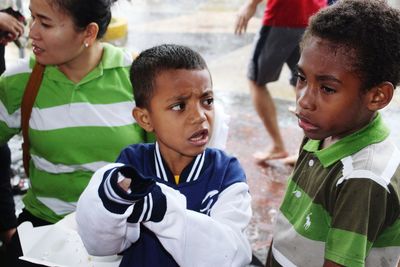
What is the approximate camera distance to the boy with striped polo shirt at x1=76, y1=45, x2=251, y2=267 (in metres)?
1.25

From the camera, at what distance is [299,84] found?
1.49 meters

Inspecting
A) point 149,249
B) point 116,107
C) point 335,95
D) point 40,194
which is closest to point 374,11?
point 335,95

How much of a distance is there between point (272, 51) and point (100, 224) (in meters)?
2.88

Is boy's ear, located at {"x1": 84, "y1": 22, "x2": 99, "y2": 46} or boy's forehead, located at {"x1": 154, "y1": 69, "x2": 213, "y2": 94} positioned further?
boy's ear, located at {"x1": 84, "y1": 22, "x2": 99, "y2": 46}

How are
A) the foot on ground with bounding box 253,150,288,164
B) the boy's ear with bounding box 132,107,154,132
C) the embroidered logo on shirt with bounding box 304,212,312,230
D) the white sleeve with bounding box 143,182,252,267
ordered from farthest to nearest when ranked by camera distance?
1. the foot on ground with bounding box 253,150,288,164
2. the boy's ear with bounding box 132,107,154,132
3. the embroidered logo on shirt with bounding box 304,212,312,230
4. the white sleeve with bounding box 143,182,252,267

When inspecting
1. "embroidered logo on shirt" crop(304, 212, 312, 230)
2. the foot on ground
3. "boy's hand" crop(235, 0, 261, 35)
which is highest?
"embroidered logo on shirt" crop(304, 212, 312, 230)

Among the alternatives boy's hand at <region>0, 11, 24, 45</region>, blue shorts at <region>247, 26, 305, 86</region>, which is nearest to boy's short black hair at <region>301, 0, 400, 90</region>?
boy's hand at <region>0, 11, 24, 45</region>

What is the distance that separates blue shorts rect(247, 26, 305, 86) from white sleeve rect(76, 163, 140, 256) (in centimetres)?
268

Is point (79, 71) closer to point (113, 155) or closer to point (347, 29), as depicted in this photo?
point (113, 155)

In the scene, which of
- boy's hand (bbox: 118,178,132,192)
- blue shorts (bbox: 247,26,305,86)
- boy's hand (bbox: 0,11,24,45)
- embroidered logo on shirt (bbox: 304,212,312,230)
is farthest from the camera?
blue shorts (bbox: 247,26,305,86)

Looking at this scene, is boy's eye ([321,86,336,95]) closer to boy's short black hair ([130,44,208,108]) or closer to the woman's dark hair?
boy's short black hair ([130,44,208,108])

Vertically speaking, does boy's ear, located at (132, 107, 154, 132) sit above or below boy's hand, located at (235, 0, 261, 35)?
above

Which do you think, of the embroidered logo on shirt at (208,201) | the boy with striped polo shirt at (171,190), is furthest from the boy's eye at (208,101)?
the embroidered logo on shirt at (208,201)

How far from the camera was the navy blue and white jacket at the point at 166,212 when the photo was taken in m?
1.23
